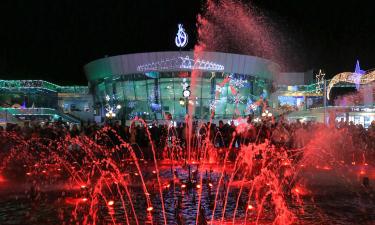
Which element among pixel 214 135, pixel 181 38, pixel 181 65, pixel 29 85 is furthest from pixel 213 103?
pixel 214 135

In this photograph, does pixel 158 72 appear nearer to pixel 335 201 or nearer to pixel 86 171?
pixel 86 171

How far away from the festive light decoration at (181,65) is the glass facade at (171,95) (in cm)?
79

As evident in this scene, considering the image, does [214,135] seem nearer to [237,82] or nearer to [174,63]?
[174,63]

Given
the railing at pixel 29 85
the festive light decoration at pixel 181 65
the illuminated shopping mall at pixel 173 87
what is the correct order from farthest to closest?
the railing at pixel 29 85
the illuminated shopping mall at pixel 173 87
the festive light decoration at pixel 181 65

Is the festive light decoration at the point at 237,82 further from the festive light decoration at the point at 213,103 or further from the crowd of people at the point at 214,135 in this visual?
the crowd of people at the point at 214,135

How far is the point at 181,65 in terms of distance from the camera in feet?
177

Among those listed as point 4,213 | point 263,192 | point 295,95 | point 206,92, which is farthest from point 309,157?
point 295,95

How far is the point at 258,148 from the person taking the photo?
1767 centimetres

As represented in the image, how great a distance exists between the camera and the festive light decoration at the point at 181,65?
54.0 m

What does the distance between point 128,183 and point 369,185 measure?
20.4 feet

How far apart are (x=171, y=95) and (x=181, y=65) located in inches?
156

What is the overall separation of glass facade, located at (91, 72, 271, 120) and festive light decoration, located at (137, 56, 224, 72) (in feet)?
2.60

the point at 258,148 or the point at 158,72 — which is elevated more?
the point at 158,72

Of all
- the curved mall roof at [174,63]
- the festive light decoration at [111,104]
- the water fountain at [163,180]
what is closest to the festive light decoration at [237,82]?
the curved mall roof at [174,63]
